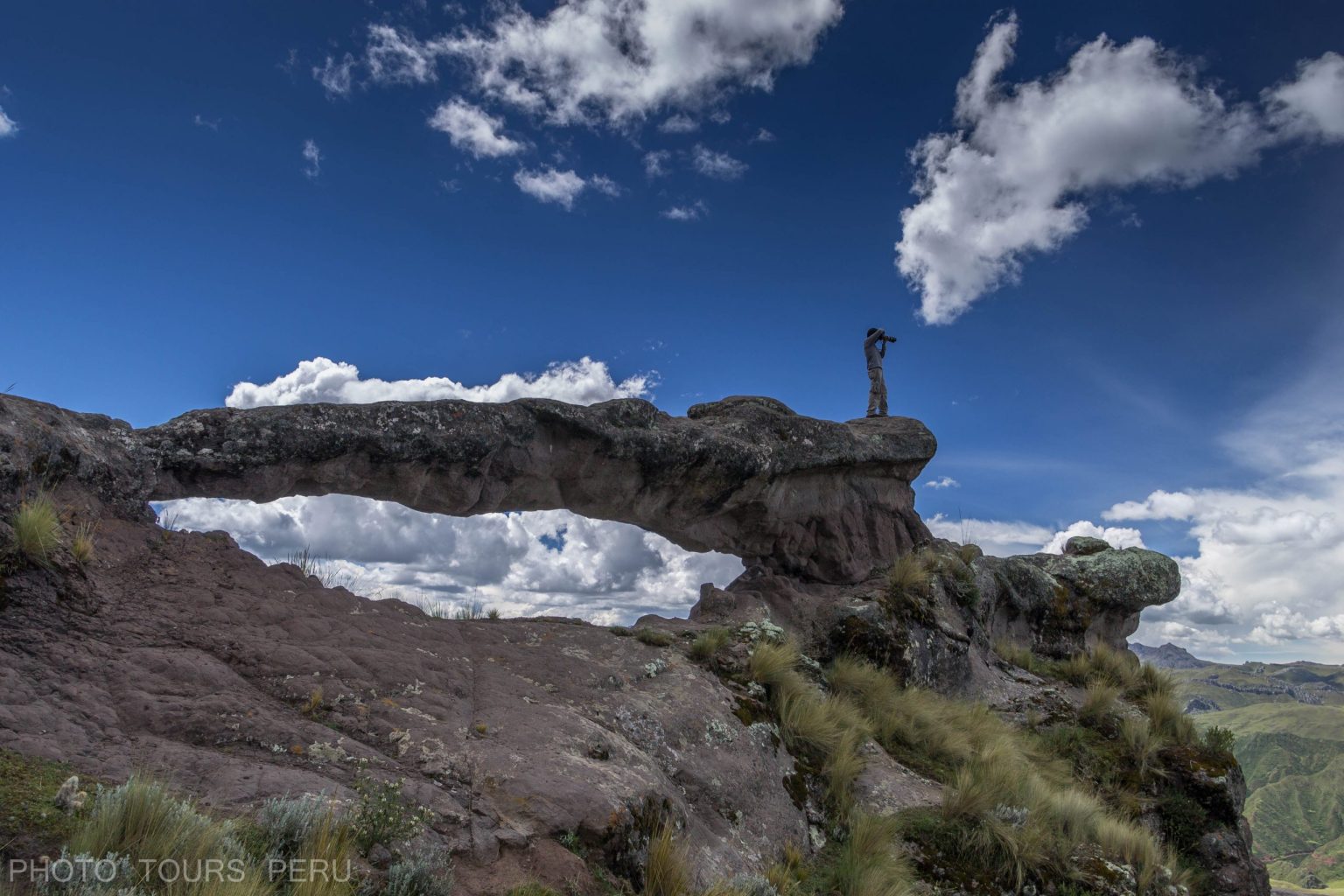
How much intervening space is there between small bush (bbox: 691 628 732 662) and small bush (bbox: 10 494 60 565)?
24.6 ft

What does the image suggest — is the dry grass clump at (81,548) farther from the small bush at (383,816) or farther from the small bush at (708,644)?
the small bush at (708,644)

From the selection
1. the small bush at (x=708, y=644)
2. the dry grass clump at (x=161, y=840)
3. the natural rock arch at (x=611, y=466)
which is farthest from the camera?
the small bush at (x=708, y=644)

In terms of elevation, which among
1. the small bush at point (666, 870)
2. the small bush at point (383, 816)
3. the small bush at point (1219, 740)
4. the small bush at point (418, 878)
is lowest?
the small bush at point (666, 870)

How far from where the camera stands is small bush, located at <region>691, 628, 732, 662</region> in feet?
36.6

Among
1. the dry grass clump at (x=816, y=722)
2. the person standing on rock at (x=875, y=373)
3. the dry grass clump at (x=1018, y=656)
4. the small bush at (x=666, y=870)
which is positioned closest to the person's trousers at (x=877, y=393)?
the person standing on rock at (x=875, y=373)

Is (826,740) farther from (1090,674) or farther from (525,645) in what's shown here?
(1090,674)

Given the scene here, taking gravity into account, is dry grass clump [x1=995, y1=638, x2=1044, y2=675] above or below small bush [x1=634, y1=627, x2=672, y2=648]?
above

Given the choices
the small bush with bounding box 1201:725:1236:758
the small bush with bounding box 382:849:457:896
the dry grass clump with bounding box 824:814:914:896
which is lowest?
the dry grass clump with bounding box 824:814:914:896

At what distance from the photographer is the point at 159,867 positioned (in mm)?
3818

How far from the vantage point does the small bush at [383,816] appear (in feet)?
16.4

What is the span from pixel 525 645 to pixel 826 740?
4.23 meters

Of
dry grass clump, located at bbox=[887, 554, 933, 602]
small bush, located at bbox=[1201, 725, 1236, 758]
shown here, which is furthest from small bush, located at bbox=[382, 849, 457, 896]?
small bush, located at bbox=[1201, 725, 1236, 758]

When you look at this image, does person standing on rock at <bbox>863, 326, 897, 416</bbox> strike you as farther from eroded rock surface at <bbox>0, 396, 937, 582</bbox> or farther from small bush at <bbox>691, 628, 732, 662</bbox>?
small bush at <bbox>691, 628, 732, 662</bbox>

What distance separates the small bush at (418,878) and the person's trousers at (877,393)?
1697cm
